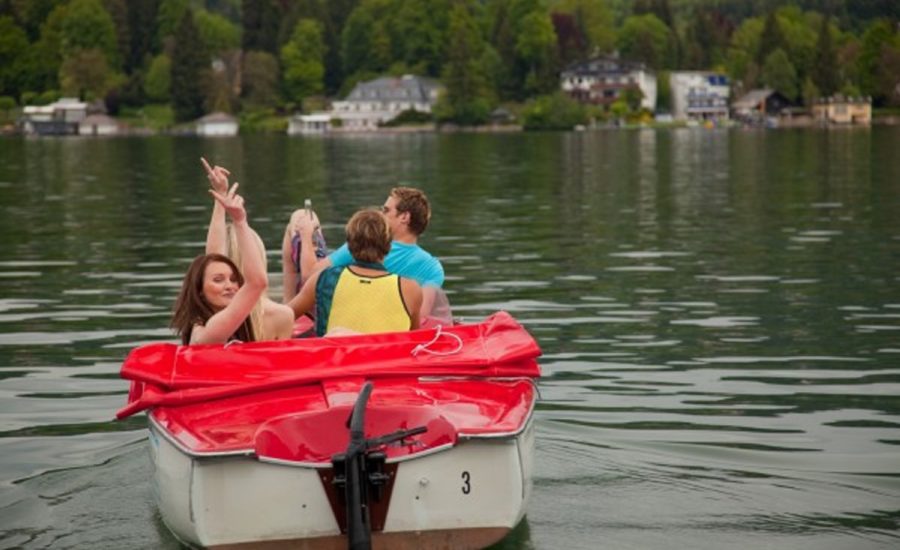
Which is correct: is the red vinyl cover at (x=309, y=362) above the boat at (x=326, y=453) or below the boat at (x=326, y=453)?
above

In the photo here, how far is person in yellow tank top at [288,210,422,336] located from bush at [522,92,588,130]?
17316 cm

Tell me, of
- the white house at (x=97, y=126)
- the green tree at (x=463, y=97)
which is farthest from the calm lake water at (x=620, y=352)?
the green tree at (x=463, y=97)

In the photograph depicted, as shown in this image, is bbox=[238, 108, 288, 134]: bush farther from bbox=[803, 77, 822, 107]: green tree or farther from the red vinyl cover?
the red vinyl cover

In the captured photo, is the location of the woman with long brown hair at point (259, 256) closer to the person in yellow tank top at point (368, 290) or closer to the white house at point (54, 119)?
the person in yellow tank top at point (368, 290)

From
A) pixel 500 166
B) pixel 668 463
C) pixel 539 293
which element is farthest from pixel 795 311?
pixel 500 166

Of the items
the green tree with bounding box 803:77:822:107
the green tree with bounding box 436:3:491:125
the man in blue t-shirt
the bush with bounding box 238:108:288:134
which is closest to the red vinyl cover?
the man in blue t-shirt

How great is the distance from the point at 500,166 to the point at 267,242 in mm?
38081

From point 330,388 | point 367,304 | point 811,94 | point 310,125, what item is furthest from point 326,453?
point 811,94

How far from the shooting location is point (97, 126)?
188 metres

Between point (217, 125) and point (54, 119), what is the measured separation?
60.4 ft

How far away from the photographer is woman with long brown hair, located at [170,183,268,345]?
1021cm

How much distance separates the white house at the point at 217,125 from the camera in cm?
18379

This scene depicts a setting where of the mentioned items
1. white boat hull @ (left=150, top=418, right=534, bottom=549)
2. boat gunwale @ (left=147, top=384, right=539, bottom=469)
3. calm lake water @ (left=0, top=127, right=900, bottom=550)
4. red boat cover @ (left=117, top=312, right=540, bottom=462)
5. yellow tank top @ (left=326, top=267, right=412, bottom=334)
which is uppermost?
yellow tank top @ (left=326, top=267, right=412, bottom=334)

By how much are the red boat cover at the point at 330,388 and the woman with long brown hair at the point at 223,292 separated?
0.70 ft
